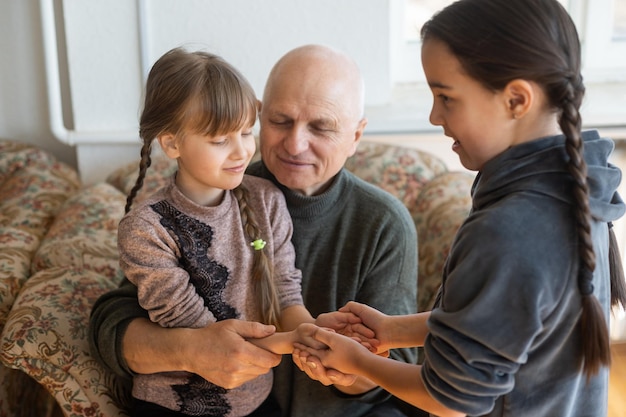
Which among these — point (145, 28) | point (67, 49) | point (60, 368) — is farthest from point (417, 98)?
point (60, 368)

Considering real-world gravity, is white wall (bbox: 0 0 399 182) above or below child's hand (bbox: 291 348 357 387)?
above

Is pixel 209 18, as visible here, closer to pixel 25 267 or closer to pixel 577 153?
pixel 25 267

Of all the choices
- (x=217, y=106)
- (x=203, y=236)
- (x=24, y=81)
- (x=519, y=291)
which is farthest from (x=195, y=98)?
(x=24, y=81)

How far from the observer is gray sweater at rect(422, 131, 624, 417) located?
0.98 meters

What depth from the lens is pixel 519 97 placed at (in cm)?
105

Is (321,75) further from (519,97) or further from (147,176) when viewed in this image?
(147,176)

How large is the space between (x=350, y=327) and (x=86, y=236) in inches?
42.7

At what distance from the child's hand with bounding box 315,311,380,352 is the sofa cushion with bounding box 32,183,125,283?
32.5 inches

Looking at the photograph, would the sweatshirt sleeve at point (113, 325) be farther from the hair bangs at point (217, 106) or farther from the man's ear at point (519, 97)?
the man's ear at point (519, 97)

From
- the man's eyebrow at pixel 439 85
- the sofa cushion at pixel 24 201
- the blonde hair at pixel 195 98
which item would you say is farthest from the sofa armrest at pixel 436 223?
the sofa cushion at pixel 24 201

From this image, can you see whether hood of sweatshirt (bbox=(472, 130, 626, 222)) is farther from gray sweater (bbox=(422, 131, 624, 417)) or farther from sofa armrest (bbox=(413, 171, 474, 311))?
sofa armrest (bbox=(413, 171, 474, 311))

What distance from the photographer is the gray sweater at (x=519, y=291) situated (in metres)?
0.98

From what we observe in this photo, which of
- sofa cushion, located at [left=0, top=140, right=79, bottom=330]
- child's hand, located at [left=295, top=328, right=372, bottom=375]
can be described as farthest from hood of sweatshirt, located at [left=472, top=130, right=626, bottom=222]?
sofa cushion, located at [left=0, top=140, right=79, bottom=330]

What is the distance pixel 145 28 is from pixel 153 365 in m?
1.56
